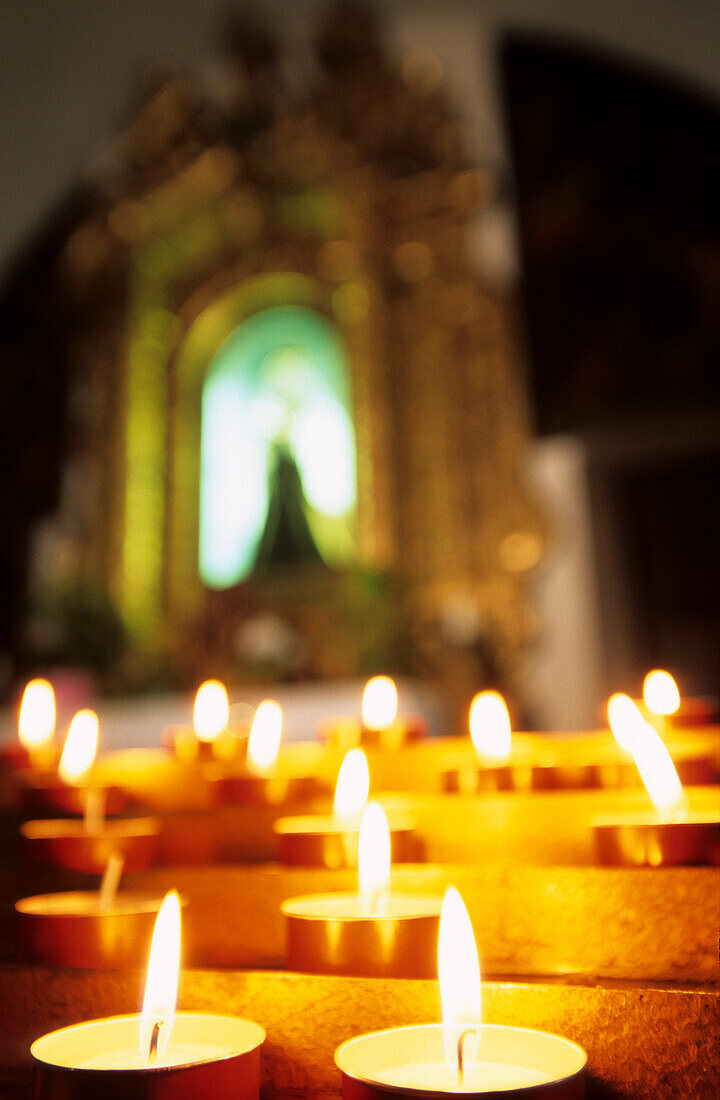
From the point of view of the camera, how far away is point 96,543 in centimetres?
330

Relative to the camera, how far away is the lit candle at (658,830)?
2.04 feet

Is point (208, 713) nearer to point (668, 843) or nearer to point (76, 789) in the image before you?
point (76, 789)

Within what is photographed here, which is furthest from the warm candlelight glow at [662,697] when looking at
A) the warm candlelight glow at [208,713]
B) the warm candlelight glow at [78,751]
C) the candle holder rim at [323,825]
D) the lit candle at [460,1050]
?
the lit candle at [460,1050]

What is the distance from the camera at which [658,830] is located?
62 cm

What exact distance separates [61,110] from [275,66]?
91cm

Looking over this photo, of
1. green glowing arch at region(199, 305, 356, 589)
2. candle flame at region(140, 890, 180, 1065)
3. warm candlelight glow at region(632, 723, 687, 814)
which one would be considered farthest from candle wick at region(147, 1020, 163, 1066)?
green glowing arch at region(199, 305, 356, 589)

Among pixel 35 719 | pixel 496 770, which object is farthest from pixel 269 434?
pixel 496 770

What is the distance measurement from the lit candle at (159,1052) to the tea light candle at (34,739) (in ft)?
2.68

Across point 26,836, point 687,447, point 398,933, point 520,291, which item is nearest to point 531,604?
point 687,447

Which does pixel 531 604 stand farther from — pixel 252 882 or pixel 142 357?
pixel 252 882

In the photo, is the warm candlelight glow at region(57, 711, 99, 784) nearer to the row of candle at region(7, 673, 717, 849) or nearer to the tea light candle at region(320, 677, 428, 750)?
the row of candle at region(7, 673, 717, 849)

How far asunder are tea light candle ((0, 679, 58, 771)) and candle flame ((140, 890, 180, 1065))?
2.65 ft

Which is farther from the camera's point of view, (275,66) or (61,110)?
(61,110)

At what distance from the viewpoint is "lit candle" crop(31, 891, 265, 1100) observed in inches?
15.3
